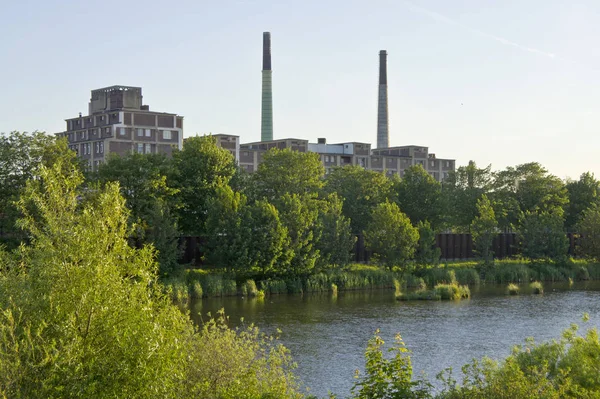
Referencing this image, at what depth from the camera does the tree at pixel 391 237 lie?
76125 millimetres

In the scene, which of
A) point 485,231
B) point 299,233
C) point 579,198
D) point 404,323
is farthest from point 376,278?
point 579,198

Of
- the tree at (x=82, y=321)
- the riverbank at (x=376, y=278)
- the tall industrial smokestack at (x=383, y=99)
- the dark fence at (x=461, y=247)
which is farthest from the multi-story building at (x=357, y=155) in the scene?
the tree at (x=82, y=321)

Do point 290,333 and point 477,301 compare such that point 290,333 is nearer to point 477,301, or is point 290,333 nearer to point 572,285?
point 477,301

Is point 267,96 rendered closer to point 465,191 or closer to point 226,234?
point 465,191

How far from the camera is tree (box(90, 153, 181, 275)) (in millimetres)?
62875

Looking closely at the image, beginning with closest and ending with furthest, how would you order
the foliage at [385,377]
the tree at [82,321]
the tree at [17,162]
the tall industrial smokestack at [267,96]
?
the tree at [82,321]
the foliage at [385,377]
the tree at [17,162]
the tall industrial smokestack at [267,96]

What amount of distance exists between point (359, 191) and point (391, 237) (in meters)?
16.3

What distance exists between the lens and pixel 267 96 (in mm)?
159625

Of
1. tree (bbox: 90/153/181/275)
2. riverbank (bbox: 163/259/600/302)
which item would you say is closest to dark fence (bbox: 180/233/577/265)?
riverbank (bbox: 163/259/600/302)

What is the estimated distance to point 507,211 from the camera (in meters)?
99.6

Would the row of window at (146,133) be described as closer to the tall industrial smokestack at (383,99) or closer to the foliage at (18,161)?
the tall industrial smokestack at (383,99)

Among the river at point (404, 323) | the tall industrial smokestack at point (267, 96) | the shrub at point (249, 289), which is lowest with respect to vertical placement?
the river at point (404, 323)

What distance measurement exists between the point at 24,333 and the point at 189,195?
2113 inches

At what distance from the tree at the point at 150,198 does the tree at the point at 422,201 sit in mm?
34731
